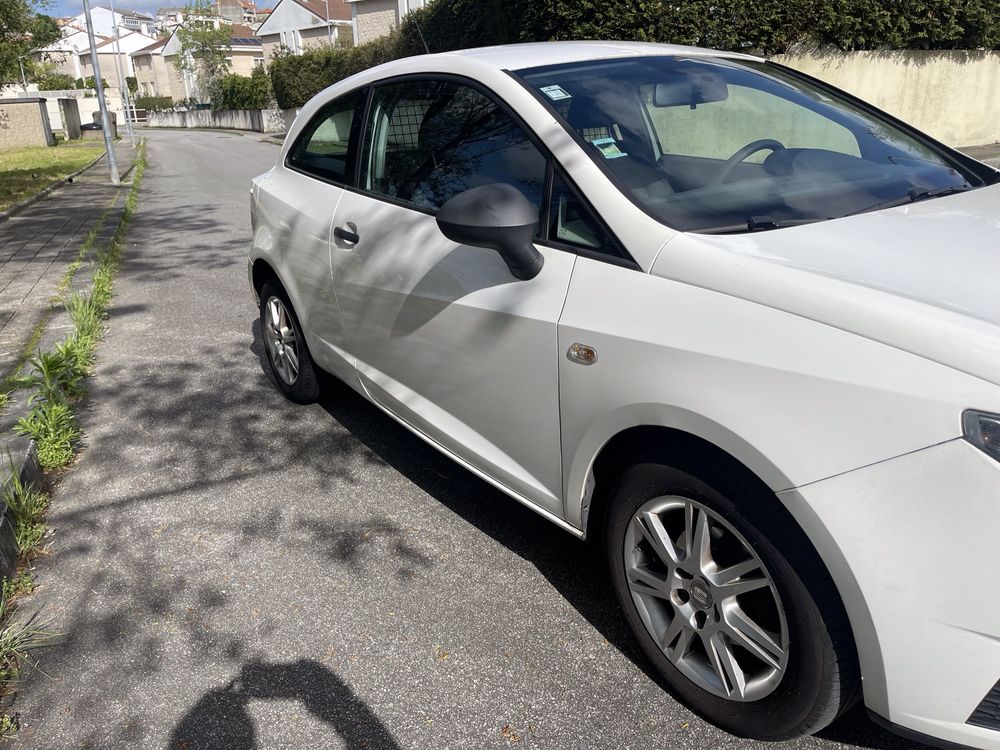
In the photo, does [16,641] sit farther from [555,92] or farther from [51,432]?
[555,92]

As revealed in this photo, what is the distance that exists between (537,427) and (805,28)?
13369 mm

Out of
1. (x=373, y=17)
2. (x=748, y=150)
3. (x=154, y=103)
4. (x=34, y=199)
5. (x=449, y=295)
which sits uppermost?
(x=373, y=17)

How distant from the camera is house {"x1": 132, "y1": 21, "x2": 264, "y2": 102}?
78.5 metres

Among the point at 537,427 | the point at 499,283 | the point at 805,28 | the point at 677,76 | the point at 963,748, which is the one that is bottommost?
the point at 963,748

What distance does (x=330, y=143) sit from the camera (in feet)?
13.2

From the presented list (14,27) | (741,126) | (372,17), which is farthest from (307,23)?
(741,126)

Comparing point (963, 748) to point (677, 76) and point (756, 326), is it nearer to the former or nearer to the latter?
point (756, 326)

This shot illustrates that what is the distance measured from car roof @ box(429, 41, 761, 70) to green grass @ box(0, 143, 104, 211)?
40.1 feet

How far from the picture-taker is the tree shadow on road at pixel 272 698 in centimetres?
238

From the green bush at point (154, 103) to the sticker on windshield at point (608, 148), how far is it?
91.7 meters

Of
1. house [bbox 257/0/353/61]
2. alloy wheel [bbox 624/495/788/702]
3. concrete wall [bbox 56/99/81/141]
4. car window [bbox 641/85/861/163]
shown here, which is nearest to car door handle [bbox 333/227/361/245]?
car window [bbox 641/85/861/163]

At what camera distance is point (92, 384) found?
5.24 meters

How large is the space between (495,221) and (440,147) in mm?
972

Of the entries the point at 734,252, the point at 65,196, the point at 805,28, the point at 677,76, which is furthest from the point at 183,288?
the point at 805,28
